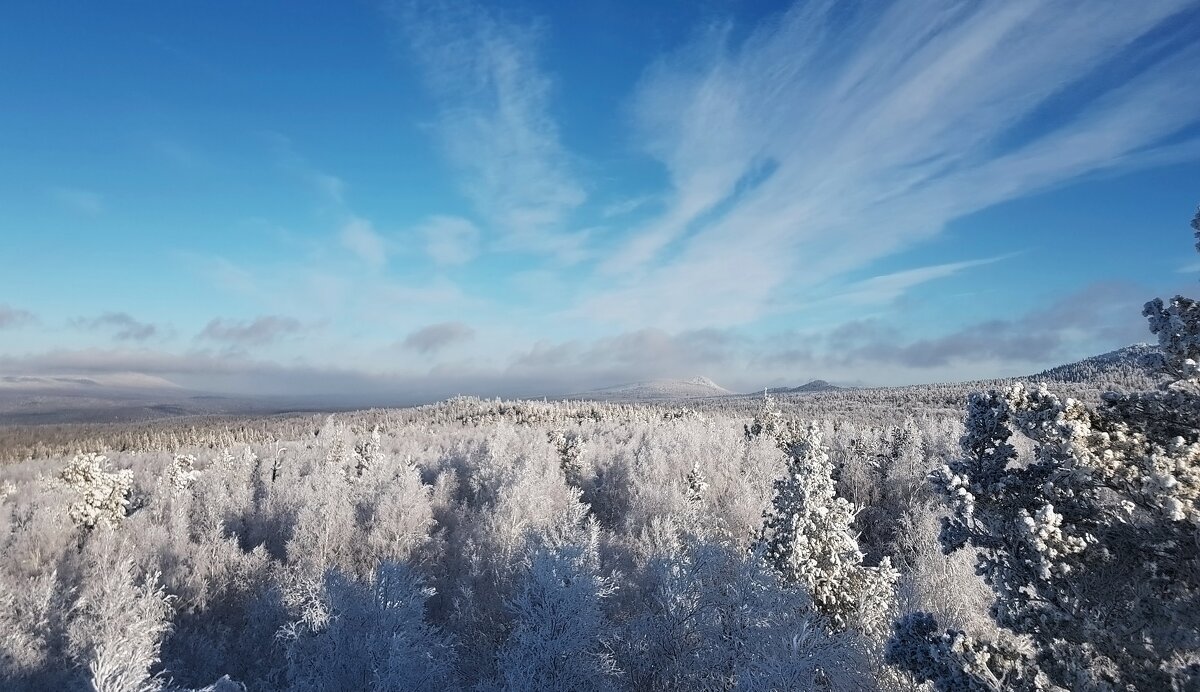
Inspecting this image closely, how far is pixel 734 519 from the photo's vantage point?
136 ft

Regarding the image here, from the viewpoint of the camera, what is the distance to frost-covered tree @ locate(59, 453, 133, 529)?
34094mm

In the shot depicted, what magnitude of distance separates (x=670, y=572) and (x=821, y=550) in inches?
232

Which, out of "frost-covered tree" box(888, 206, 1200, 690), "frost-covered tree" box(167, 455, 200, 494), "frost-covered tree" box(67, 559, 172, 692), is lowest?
"frost-covered tree" box(67, 559, 172, 692)

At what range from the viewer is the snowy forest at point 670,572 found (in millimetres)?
7059

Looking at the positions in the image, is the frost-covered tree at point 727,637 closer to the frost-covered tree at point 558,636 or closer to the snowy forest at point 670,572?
the snowy forest at point 670,572

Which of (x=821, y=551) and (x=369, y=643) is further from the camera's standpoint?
(x=821, y=551)

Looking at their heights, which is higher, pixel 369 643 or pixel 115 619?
pixel 369 643

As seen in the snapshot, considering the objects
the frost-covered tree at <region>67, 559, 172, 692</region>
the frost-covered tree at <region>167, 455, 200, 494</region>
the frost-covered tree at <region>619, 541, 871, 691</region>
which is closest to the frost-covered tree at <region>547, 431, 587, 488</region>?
the frost-covered tree at <region>167, 455, 200, 494</region>

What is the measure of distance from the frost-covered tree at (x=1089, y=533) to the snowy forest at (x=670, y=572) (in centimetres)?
3

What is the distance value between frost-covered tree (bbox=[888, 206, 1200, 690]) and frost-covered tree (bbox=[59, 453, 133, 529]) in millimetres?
42430

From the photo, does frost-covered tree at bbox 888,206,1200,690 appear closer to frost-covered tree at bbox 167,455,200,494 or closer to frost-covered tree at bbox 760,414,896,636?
frost-covered tree at bbox 760,414,896,636

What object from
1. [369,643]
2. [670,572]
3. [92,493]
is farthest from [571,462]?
[369,643]

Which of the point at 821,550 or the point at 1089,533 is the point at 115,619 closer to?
the point at 821,550

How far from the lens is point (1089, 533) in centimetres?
730
